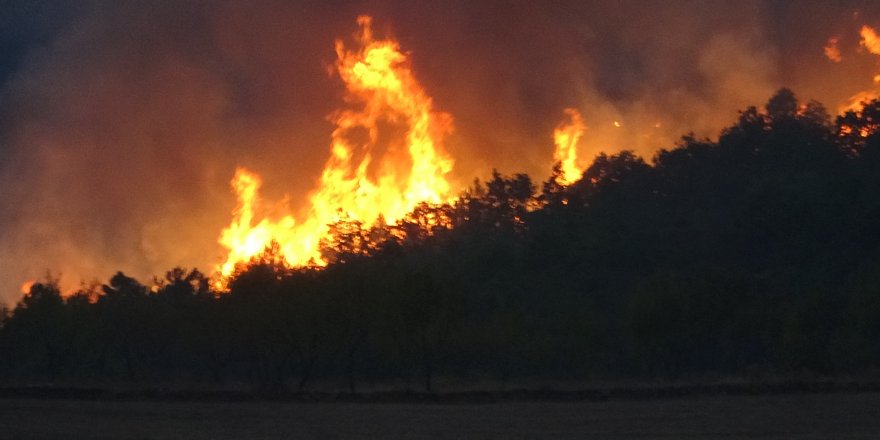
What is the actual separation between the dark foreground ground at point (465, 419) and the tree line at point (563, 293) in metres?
12.7

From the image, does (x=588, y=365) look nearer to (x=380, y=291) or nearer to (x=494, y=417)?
(x=380, y=291)

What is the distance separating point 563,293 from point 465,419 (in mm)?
38136

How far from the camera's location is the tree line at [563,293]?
5256 cm

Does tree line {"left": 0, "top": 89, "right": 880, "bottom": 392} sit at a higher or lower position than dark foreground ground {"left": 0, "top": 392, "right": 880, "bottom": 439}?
higher

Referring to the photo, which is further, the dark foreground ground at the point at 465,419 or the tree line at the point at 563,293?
the tree line at the point at 563,293

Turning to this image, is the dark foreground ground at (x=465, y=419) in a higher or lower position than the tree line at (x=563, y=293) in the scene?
lower

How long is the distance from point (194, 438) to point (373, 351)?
2753cm

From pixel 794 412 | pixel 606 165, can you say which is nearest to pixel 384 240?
pixel 606 165

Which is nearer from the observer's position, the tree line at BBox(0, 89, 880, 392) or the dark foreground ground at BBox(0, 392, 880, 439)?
the dark foreground ground at BBox(0, 392, 880, 439)

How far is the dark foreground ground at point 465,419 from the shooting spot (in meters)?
28.0

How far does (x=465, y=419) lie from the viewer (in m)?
31.9

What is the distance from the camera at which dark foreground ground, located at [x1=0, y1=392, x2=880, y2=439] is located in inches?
1101

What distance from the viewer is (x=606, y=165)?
294ft

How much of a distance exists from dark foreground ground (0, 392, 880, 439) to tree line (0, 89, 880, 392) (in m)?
12.7
